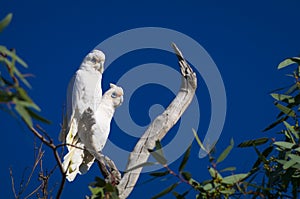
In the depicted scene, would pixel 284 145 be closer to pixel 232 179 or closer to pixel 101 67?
pixel 232 179

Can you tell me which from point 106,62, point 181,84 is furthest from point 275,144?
point 106,62

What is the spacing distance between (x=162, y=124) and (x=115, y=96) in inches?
26.6

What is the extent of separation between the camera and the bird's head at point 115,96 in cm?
324

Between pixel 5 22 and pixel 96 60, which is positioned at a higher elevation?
pixel 96 60

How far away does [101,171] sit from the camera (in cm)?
279

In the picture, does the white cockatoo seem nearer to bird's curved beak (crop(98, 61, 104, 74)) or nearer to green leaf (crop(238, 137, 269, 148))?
bird's curved beak (crop(98, 61, 104, 74))

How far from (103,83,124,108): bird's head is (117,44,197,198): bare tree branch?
0.55m

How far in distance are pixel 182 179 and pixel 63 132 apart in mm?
1931

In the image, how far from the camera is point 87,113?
292 cm

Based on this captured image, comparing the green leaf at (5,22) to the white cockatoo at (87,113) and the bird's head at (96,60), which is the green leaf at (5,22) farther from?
the bird's head at (96,60)

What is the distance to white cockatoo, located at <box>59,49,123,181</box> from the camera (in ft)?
9.32

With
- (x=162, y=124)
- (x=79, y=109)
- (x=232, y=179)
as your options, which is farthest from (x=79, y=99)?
(x=232, y=179)

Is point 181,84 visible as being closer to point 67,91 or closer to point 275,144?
point 67,91

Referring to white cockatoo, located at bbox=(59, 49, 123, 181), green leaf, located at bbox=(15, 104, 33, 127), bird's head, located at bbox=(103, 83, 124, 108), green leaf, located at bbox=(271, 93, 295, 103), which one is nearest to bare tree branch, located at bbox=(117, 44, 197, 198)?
white cockatoo, located at bbox=(59, 49, 123, 181)
